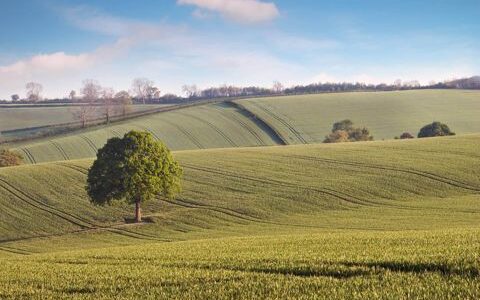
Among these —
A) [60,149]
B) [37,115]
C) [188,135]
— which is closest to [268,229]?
[60,149]

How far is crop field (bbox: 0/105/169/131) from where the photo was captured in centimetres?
14975

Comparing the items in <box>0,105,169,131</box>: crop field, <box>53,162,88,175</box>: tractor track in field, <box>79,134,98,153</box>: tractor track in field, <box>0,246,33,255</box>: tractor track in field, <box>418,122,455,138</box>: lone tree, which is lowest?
<box>0,246,33,255</box>: tractor track in field

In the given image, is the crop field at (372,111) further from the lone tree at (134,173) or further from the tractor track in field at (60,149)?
the lone tree at (134,173)

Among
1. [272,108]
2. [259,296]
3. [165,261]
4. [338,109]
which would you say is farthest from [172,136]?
[259,296]

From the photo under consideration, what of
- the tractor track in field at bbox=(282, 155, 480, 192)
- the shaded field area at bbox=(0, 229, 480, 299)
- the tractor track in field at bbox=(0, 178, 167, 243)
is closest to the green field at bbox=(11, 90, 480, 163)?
the tractor track in field at bbox=(0, 178, 167, 243)

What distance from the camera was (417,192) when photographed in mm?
55125

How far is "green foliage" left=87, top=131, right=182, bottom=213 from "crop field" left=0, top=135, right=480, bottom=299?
7.16ft

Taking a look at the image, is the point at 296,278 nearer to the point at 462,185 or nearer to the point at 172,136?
the point at 462,185

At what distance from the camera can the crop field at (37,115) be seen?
150 m

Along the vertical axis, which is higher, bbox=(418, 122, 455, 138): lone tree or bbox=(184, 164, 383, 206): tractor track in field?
bbox=(418, 122, 455, 138): lone tree

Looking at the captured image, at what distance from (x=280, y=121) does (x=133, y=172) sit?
252 feet

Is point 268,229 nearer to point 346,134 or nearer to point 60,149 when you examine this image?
point 60,149

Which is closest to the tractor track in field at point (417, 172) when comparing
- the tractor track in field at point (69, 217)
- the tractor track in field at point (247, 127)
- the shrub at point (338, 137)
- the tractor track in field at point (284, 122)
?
the tractor track in field at point (69, 217)

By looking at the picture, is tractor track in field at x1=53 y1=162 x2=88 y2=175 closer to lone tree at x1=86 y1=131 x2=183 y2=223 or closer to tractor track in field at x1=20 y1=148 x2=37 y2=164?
lone tree at x1=86 y1=131 x2=183 y2=223
